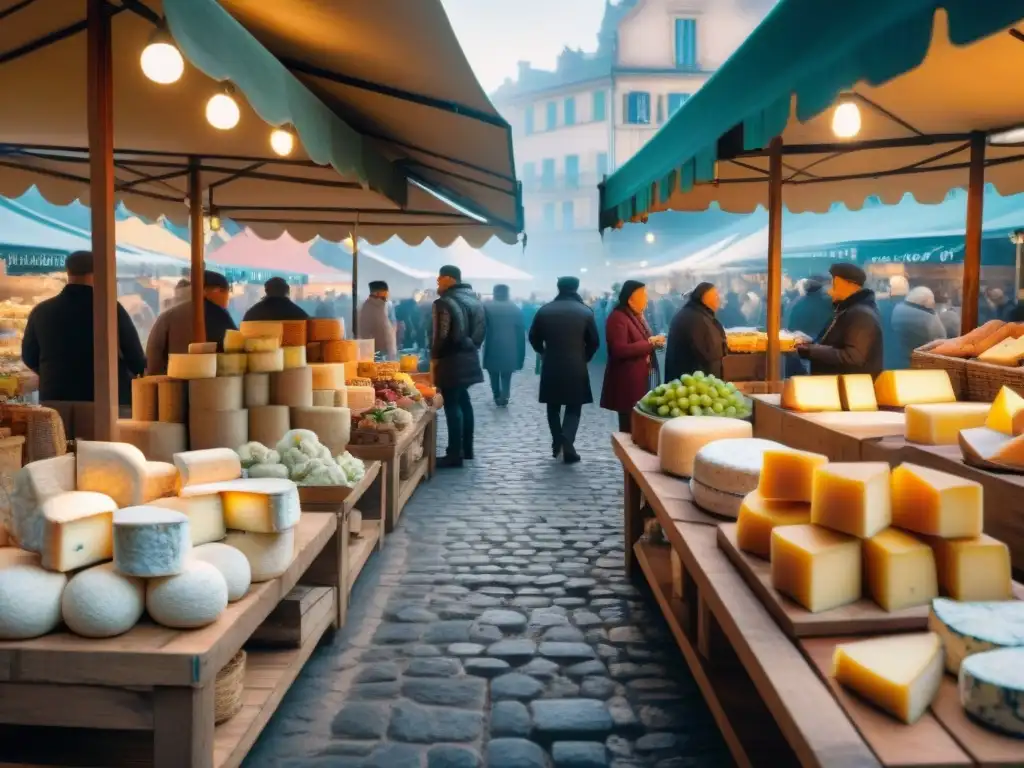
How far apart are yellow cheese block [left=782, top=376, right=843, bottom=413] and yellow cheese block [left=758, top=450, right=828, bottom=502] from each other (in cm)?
157

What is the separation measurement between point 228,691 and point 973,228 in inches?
246

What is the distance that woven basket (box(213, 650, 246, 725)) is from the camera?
3.02 meters

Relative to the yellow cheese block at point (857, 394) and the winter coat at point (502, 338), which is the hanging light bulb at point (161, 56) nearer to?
the yellow cheese block at point (857, 394)

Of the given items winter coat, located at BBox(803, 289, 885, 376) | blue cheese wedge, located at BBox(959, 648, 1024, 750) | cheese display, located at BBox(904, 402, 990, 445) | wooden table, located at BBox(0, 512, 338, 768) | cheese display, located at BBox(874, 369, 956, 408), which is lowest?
wooden table, located at BBox(0, 512, 338, 768)

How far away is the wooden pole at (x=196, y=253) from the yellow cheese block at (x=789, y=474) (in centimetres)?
591

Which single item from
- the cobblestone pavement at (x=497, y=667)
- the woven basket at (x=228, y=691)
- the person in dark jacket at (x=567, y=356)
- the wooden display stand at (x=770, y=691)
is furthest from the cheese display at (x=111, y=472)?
the person in dark jacket at (x=567, y=356)

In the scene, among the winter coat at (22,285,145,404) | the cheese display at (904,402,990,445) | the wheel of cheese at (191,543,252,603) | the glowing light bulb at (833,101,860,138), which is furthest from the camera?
the winter coat at (22,285,145,404)

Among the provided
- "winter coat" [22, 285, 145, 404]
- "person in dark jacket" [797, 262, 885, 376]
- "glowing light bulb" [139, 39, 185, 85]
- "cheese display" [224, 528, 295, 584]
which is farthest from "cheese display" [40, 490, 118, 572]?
"person in dark jacket" [797, 262, 885, 376]

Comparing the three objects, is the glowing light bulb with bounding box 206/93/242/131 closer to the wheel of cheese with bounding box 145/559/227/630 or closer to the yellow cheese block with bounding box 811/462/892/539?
the wheel of cheese with bounding box 145/559/227/630

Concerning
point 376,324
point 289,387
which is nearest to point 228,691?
point 289,387

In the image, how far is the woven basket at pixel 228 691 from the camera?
9.92 feet

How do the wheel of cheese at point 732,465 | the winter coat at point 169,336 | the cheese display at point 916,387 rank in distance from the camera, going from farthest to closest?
the winter coat at point 169,336 → the cheese display at point 916,387 → the wheel of cheese at point 732,465

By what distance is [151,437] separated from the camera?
4.43 m

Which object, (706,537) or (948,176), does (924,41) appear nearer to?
(706,537)
